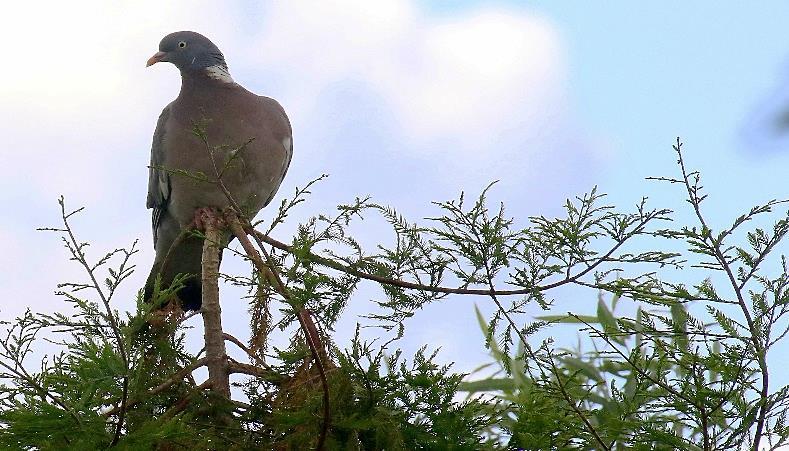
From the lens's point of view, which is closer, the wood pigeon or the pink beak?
the wood pigeon

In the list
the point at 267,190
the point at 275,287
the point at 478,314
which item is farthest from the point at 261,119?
the point at 275,287

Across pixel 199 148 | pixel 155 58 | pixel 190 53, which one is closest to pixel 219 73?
pixel 190 53

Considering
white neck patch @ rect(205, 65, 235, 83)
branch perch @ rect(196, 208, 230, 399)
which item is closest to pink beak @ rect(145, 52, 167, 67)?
white neck patch @ rect(205, 65, 235, 83)

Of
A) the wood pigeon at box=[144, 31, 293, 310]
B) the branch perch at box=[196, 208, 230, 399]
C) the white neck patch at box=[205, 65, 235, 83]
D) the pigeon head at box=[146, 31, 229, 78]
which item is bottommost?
the branch perch at box=[196, 208, 230, 399]

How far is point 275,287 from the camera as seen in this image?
2590 millimetres

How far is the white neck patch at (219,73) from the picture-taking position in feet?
16.6

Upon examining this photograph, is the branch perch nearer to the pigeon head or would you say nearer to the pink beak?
the pigeon head

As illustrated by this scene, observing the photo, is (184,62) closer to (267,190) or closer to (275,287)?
(267,190)

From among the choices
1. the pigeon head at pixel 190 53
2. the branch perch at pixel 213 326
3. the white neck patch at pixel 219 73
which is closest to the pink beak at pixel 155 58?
the pigeon head at pixel 190 53

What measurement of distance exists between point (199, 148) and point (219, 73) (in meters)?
0.56

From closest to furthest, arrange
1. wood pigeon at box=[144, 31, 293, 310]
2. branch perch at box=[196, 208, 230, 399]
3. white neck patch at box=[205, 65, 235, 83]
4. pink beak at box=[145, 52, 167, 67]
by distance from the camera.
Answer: branch perch at box=[196, 208, 230, 399]
wood pigeon at box=[144, 31, 293, 310]
white neck patch at box=[205, 65, 235, 83]
pink beak at box=[145, 52, 167, 67]

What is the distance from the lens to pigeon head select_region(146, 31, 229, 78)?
5.13 m

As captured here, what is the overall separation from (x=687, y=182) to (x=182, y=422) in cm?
145

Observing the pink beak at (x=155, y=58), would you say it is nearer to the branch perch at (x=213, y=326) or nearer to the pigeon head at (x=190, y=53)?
the pigeon head at (x=190, y=53)
